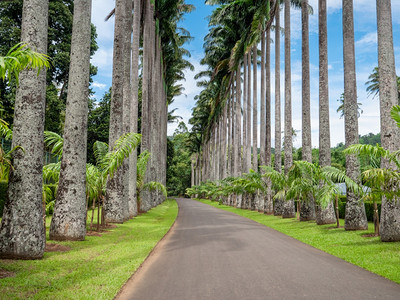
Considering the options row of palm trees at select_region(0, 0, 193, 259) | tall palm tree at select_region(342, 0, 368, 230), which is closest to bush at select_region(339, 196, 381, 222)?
tall palm tree at select_region(342, 0, 368, 230)

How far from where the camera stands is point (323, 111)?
1588cm

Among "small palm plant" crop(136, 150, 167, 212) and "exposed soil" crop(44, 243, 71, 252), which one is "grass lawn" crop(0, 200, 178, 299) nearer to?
"exposed soil" crop(44, 243, 71, 252)

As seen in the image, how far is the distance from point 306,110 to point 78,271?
49.8 feet

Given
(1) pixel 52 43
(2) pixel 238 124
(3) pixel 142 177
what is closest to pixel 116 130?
(3) pixel 142 177

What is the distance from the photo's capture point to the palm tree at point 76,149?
9.44m

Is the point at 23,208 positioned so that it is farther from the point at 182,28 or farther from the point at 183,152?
the point at 183,152

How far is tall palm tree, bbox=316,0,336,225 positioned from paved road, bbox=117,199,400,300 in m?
6.49

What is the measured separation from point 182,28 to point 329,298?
39.7m

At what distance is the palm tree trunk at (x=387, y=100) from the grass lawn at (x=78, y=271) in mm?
6837

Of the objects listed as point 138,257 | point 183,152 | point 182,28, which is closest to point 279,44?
point 182,28

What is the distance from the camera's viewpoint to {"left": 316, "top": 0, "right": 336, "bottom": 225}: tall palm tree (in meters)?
15.0

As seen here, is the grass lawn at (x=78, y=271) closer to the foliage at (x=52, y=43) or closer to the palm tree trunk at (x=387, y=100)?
the palm tree trunk at (x=387, y=100)

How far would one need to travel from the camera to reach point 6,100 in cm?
2370

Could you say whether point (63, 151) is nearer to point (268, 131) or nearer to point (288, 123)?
point (288, 123)
